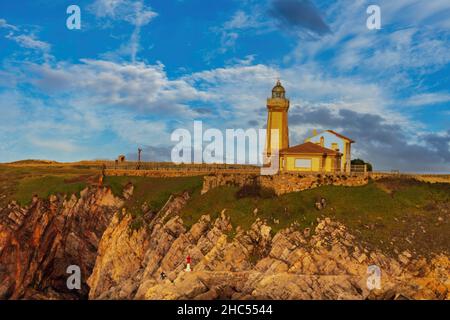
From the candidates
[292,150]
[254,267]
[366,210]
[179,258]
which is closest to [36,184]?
[179,258]

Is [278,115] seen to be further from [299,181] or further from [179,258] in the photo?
[179,258]

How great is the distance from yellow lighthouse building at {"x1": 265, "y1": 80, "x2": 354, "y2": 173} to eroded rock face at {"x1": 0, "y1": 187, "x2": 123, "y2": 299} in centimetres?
2215

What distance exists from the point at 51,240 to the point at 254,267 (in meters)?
29.3

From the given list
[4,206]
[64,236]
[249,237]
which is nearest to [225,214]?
[249,237]

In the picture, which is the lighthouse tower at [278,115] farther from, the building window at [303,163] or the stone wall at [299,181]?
the stone wall at [299,181]

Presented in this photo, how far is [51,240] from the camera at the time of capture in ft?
208

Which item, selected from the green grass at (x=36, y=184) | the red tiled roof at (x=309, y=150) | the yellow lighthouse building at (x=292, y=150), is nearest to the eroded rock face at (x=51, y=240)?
the green grass at (x=36, y=184)

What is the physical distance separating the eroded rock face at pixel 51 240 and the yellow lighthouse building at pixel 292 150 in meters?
22.1

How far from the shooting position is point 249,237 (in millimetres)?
51219

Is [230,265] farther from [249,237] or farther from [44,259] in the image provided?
[44,259]

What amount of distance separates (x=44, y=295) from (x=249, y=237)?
2648 centimetres

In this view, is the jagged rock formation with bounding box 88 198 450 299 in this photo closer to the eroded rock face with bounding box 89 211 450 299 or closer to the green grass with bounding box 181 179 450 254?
the eroded rock face with bounding box 89 211 450 299

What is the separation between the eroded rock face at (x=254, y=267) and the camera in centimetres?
4294

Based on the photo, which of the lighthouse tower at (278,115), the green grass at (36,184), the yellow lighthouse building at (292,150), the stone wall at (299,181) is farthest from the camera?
the lighthouse tower at (278,115)
